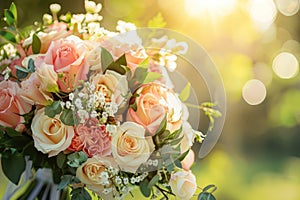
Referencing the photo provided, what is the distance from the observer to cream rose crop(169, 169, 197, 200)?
846 mm

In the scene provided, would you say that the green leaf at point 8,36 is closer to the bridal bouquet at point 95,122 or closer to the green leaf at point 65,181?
the bridal bouquet at point 95,122

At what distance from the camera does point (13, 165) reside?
0.86m

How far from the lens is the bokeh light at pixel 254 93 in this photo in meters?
4.04

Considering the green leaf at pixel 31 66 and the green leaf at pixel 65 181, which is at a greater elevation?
the green leaf at pixel 31 66

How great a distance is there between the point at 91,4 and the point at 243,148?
3.67 meters

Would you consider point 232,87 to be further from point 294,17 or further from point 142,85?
point 142,85

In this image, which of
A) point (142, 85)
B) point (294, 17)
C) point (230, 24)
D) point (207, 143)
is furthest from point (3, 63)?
point (294, 17)

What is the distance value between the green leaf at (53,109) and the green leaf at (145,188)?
6.1 inches

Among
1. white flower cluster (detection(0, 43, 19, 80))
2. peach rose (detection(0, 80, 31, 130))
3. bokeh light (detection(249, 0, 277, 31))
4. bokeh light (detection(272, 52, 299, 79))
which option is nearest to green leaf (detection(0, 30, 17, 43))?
white flower cluster (detection(0, 43, 19, 80))

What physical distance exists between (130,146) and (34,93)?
0.16m

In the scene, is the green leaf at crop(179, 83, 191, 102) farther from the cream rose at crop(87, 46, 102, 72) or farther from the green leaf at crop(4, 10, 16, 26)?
the green leaf at crop(4, 10, 16, 26)

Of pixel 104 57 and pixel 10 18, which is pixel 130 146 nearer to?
pixel 104 57

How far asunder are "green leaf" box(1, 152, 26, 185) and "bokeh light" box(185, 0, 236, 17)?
219 centimetres

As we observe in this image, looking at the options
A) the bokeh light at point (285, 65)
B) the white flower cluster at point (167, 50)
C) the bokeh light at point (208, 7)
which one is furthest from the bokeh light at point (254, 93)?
the white flower cluster at point (167, 50)
